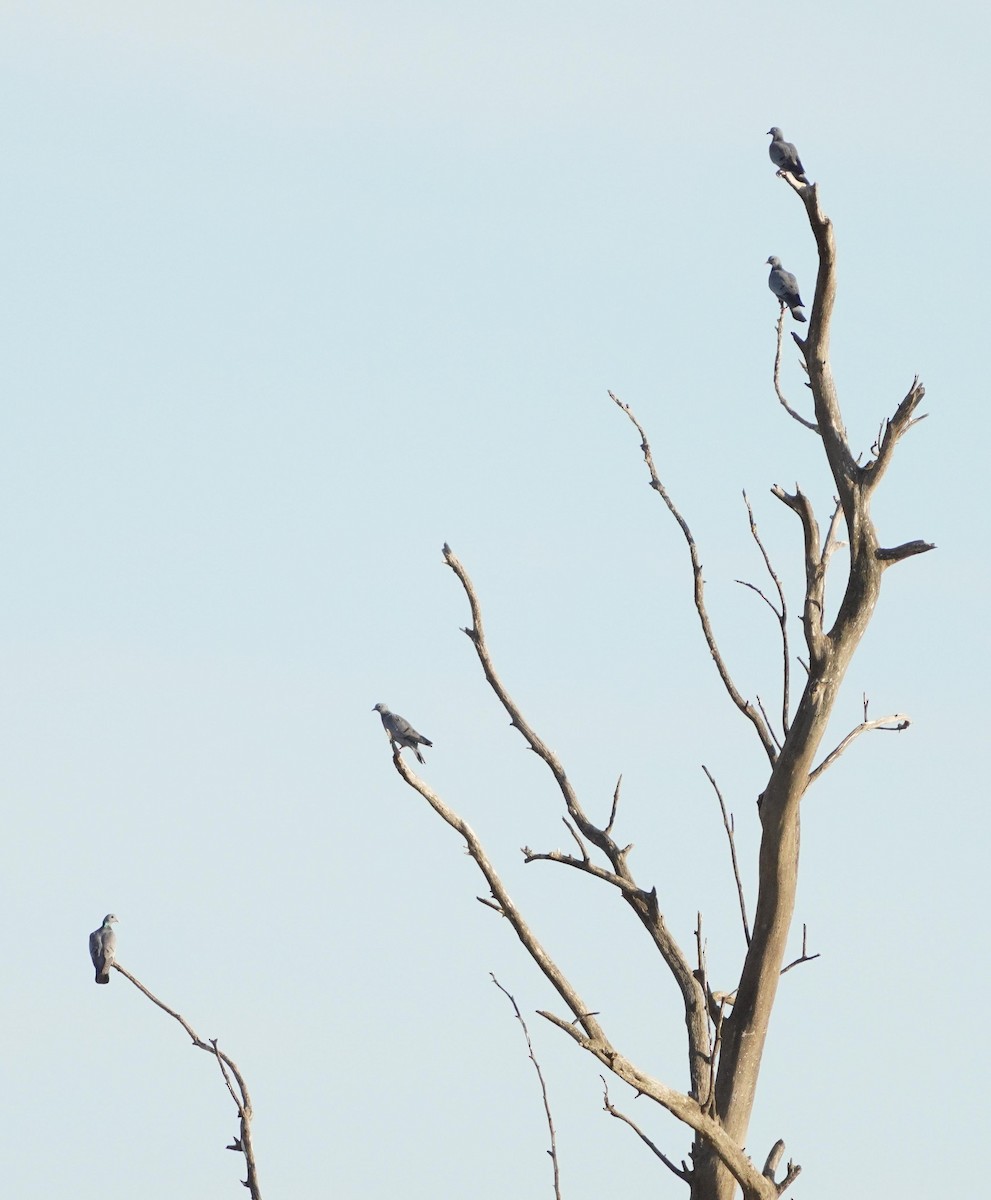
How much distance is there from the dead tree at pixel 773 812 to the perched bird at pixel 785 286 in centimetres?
755

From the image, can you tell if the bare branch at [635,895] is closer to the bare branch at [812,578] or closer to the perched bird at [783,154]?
the bare branch at [812,578]

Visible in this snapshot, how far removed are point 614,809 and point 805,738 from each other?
1.00 metres

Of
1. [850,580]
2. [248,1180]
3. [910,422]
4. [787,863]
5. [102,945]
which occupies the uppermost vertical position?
[102,945]

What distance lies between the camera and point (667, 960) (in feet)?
31.7

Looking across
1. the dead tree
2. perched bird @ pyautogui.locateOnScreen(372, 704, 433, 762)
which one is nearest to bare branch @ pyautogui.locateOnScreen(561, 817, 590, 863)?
the dead tree

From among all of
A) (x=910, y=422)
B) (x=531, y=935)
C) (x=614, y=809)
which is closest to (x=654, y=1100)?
(x=531, y=935)

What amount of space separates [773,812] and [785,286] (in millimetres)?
9666

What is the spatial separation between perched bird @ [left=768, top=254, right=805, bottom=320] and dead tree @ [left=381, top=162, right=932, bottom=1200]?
7552 millimetres

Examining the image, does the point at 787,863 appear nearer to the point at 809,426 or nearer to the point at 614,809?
the point at 614,809

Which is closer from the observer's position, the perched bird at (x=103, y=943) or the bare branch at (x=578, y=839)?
the bare branch at (x=578, y=839)

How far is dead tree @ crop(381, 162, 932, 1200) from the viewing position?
29.5ft

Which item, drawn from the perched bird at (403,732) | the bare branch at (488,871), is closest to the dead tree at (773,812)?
the bare branch at (488,871)

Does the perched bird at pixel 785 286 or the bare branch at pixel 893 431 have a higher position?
the perched bird at pixel 785 286

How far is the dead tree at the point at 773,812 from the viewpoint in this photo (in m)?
8.99
